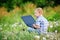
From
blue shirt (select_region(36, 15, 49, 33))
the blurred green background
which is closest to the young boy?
blue shirt (select_region(36, 15, 49, 33))

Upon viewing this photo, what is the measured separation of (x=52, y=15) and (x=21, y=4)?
2488 mm

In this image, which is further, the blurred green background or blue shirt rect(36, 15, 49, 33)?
the blurred green background

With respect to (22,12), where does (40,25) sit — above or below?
above

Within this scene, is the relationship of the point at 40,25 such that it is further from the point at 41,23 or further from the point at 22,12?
the point at 22,12

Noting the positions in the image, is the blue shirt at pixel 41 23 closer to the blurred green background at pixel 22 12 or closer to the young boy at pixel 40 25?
the young boy at pixel 40 25

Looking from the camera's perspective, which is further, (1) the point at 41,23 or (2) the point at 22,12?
(2) the point at 22,12

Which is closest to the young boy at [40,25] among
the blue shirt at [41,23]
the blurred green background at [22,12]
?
the blue shirt at [41,23]

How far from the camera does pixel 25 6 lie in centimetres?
1442

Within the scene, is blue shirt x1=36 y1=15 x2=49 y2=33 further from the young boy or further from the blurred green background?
the blurred green background

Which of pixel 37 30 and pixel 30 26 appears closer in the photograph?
pixel 37 30

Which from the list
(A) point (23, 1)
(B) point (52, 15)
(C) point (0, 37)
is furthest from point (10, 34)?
(A) point (23, 1)

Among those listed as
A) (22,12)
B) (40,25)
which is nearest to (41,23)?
(40,25)

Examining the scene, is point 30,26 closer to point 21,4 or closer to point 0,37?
point 0,37

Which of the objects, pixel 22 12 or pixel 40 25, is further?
pixel 22 12
